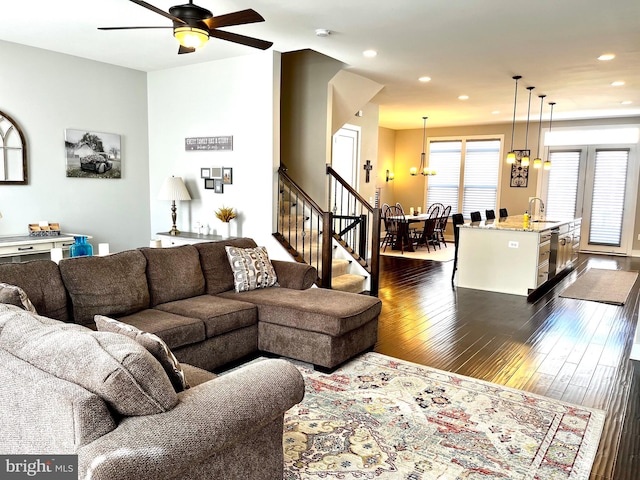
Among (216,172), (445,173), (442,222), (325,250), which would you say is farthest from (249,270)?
(445,173)

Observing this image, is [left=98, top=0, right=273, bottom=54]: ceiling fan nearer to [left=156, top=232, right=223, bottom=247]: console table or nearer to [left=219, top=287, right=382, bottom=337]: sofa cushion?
[left=219, top=287, right=382, bottom=337]: sofa cushion

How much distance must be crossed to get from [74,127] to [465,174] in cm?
893

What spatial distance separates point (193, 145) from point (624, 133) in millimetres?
9067

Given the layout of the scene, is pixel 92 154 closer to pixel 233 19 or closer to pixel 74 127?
pixel 74 127

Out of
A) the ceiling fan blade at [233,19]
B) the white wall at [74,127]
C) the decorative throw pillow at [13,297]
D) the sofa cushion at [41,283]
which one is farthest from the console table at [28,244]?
the ceiling fan blade at [233,19]

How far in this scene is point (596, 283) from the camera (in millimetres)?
7203

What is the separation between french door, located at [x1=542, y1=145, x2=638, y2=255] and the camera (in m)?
10.2

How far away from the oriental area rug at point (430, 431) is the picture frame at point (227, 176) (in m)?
3.22

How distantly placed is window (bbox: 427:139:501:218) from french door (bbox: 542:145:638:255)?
1.21 meters

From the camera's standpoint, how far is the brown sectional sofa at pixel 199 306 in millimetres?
3119

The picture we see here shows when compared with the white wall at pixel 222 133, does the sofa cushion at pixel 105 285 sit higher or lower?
lower

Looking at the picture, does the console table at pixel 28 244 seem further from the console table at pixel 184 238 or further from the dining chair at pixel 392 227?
the dining chair at pixel 392 227

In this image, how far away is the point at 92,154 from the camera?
20.2 feet

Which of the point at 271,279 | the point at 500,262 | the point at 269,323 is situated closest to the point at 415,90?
the point at 500,262
